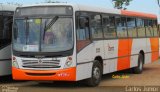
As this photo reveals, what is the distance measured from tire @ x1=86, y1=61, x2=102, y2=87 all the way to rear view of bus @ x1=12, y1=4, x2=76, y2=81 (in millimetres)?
1187

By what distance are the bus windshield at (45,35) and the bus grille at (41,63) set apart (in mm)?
329

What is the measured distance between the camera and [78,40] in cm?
1491

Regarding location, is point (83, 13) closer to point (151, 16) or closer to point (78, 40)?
point (78, 40)

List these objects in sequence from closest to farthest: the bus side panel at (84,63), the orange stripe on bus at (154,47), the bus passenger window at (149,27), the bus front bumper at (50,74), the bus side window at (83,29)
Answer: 1. the bus front bumper at (50,74)
2. the bus side panel at (84,63)
3. the bus side window at (83,29)
4. the bus passenger window at (149,27)
5. the orange stripe on bus at (154,47)

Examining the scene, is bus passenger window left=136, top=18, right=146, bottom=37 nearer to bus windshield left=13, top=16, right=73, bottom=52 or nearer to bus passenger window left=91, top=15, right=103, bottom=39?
bus passenger window left=91, top=15, right=103, bottom=39

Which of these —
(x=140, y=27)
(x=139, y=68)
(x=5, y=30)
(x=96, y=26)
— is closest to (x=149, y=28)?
(x=140, y=27)

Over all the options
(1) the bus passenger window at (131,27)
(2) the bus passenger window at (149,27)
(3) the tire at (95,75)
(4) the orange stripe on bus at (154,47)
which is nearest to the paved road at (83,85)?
(3) the tire at (95,75)

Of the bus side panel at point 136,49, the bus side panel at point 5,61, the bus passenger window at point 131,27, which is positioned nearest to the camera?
the bus side panel at point 5,61

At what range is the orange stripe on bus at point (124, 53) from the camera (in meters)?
19.0

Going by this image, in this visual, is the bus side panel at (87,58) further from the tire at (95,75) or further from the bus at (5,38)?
the bus at (5,38)

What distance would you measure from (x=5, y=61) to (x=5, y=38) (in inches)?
30.5

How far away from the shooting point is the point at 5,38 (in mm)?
16766

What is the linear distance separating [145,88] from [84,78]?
194cm

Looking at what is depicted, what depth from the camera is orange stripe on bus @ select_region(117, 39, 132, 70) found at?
1897 cm
